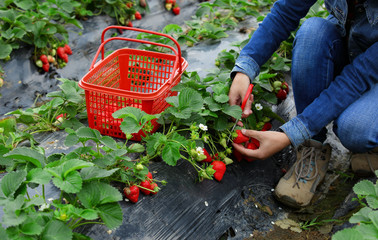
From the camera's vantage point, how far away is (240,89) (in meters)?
2.10

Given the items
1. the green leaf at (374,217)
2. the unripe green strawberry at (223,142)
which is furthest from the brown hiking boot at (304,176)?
the green leaf at (374,217)

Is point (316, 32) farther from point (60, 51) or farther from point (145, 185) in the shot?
point (60, 51)

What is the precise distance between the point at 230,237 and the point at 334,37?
1.14 meters

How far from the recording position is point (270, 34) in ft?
7.00

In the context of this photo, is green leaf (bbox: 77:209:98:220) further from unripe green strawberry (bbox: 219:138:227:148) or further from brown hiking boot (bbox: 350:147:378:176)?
brown hiking boot (bbox: 350:147:378:176)

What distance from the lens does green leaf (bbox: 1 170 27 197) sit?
139 cm

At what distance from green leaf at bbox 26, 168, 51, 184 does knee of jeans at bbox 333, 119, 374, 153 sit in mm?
1339

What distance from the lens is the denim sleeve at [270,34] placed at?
2.10 metres

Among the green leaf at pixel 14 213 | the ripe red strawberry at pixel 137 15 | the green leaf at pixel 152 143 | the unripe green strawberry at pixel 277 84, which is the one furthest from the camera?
the ripe red strawberry at pixel 137 15

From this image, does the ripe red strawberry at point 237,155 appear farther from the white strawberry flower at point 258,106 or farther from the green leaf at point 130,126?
the green leaf at point 130,126

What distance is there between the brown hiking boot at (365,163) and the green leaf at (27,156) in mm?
1598

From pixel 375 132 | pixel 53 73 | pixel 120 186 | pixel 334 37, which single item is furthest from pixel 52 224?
pixel 53 73

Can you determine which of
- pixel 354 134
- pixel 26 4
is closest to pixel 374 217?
pixel 354 134

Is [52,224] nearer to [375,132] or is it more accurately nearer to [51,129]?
[51,129]
